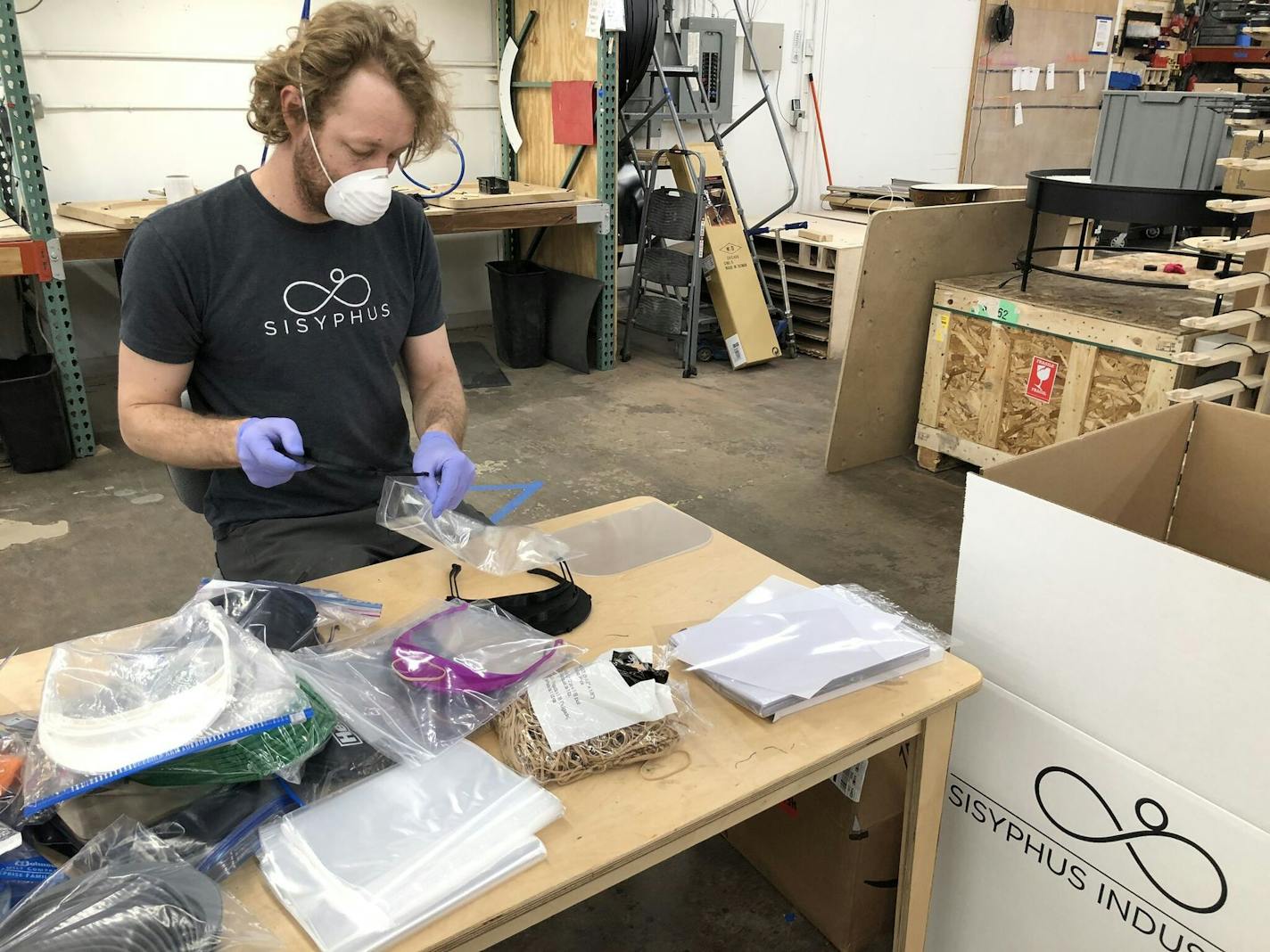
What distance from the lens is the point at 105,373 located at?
428 centimetres

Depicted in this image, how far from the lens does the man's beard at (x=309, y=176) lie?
4.68 ft

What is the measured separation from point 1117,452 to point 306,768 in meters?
1.11

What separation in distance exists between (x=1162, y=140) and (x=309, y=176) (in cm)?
241

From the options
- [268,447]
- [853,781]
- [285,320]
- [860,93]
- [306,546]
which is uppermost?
[860,93]

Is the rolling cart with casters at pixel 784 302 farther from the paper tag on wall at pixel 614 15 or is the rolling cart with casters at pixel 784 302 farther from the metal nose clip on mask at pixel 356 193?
the metal nose clip on mask at pixel 356 193

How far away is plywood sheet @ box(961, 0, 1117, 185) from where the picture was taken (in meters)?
6.72

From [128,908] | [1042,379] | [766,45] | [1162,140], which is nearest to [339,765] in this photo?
[128,908]

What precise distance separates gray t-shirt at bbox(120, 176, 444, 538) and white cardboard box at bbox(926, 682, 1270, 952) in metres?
1.01

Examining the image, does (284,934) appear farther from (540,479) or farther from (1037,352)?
(1037,352)

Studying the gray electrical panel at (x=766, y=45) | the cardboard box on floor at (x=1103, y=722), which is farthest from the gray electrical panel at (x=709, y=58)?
the cardboard box on floor at (x=1103, y=722)

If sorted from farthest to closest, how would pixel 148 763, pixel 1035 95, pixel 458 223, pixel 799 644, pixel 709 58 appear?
pixel 1035 95 → pixel 709 58 → pixel 458 223 → pixel 799 644 → pixel 148 763

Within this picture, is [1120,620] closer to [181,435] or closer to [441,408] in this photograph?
[441,408]

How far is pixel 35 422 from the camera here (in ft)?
10.6

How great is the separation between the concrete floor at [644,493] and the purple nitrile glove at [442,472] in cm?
75
